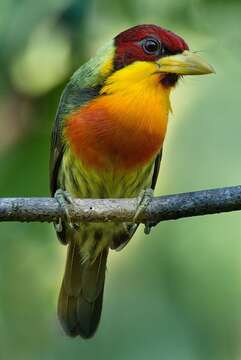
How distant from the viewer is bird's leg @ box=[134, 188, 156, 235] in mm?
2904

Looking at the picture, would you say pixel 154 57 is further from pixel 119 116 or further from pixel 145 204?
pixel 145 204

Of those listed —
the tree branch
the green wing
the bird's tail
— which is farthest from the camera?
the bird's tail

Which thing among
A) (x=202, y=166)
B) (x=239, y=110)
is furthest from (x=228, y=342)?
(x=239, y=110)

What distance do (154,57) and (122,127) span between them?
0.36 metres

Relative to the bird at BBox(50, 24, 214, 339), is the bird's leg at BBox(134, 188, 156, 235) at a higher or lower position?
lower

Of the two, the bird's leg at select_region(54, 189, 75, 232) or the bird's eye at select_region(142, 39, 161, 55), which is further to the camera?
the bird's eye at select_region(142, 39, 161, 55)

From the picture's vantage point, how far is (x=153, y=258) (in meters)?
3.08

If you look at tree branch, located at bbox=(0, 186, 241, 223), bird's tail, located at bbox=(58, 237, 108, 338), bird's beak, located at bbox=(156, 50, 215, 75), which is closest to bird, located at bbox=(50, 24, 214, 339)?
bird's beak, located at bbox=(156, 50, 215, 75)

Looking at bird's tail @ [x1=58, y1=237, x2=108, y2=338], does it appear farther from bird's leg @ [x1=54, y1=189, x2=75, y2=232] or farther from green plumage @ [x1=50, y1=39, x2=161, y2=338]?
bird's leg @ [x1=54, y1=189, x2=75, y2=232]

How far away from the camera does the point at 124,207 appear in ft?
9.55

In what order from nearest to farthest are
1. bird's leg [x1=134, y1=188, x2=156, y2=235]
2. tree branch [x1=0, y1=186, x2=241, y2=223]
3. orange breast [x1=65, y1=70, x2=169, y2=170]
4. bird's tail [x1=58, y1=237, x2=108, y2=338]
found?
tree branch [x1=0, y1=186, x2=241, y2=223] → bird's leg [x1=134, y1=188, x2=156, y2=235] → orange breast [x1=65, y1=70, x2=169, y2=170] → bird's tail [x1=58, y1=237, x2=108, y2=338]

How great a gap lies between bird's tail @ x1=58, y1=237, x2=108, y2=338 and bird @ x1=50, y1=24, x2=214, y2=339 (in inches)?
16.0

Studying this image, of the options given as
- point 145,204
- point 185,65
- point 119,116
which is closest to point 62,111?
point 119,116

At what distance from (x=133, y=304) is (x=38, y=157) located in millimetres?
764
